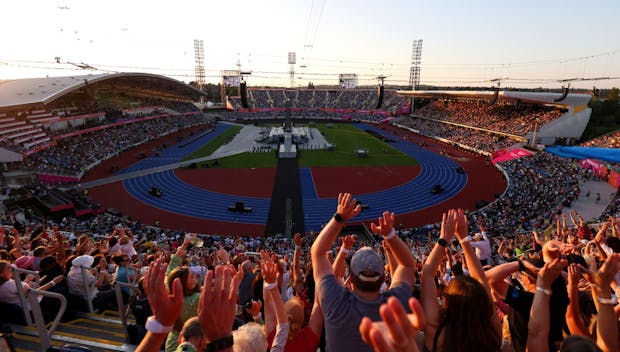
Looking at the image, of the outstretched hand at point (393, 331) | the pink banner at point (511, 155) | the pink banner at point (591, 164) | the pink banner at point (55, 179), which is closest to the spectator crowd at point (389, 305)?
the outstretched hand at point (393, 331)

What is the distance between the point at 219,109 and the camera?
102 meters

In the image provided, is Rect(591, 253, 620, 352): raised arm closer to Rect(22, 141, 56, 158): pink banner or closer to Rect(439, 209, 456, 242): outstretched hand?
Rect(439, 209, 456, 242): outstretched hand

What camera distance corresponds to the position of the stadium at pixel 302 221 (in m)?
2.59

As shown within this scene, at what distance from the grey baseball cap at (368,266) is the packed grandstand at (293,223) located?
0.03 feet

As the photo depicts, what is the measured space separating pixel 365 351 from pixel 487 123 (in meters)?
58.7

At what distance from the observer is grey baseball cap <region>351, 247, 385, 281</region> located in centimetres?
244

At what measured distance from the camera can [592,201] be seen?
24.0 meters

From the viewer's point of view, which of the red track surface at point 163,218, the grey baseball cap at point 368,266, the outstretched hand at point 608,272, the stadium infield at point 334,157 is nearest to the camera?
the grey baseball cap at point 368,266

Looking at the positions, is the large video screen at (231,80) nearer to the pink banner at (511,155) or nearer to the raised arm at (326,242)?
the pink banner at (511,155)

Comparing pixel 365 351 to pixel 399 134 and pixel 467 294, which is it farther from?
pixel 399 134

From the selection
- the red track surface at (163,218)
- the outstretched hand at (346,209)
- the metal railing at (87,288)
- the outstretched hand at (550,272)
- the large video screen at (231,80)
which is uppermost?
the large video screen at (231,80)

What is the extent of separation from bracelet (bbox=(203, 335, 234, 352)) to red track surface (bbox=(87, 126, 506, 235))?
21.0 m

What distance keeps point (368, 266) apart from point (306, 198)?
26.5 meters

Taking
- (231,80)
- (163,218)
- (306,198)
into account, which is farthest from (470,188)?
(231,80)
